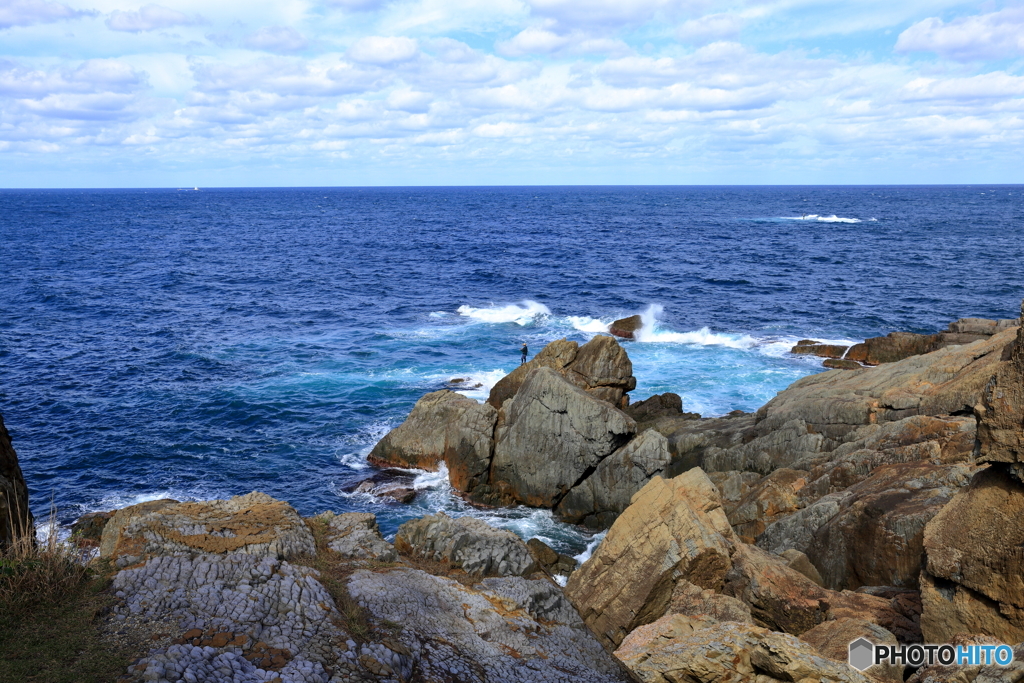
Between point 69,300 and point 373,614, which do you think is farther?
point 69,300

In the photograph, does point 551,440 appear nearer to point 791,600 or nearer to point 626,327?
point 791,600

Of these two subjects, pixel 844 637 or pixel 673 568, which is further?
pixel 673 568

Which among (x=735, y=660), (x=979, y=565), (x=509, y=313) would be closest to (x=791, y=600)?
(x=735, y=660)

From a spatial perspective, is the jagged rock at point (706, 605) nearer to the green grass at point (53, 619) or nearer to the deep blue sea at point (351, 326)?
the deep blue sea at point (351, 326)

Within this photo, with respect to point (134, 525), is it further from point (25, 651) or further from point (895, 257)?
point (895, 257)

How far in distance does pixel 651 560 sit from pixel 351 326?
146 feet

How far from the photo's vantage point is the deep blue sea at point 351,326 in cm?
3281

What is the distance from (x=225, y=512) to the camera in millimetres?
15172

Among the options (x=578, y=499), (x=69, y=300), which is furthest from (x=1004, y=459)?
(x=69, y=300)

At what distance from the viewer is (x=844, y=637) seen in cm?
1277

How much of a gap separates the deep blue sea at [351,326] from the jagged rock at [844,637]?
13.4 metres

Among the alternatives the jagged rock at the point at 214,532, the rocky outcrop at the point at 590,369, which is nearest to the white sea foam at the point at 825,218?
the rocky outcrop at the point at 590,369

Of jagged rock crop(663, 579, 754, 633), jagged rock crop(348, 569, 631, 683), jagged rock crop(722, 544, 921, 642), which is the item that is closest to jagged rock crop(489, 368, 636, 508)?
jagged rock crop(722, 544, 921, 642)

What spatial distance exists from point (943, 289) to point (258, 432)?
66.4 m
